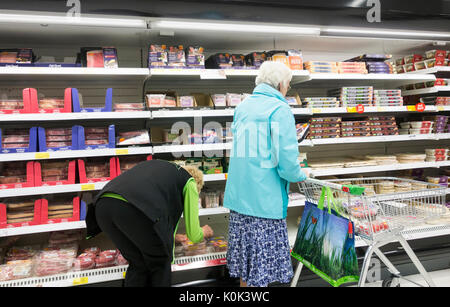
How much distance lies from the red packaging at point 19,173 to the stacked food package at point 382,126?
3557mm

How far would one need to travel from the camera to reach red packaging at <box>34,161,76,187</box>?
109 inches

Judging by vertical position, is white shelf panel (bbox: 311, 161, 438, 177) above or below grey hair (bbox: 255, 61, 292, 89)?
below

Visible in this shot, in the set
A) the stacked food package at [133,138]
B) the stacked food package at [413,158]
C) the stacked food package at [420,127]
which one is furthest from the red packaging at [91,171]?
the stacked food package at [420,127]

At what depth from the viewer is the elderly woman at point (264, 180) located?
2.14m

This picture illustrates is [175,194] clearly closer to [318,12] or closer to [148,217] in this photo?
[148,217]

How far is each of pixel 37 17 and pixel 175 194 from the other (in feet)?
6.06

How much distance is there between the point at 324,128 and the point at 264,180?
1.68m

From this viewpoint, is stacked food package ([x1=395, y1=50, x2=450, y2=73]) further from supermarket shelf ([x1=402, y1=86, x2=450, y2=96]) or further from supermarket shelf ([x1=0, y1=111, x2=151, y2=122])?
supermarket shelf ([x1=0, y1=111, x2=151, y2=122])

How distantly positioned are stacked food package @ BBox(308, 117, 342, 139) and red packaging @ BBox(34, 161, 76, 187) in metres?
2.40

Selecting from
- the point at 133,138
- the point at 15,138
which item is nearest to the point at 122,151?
the point at 133,138

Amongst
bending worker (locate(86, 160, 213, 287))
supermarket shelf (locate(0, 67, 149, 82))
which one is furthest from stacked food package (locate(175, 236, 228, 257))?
supermarket shelf (locate(0, 67, 149, 82))

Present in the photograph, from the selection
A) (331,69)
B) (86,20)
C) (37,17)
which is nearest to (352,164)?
(331,69)

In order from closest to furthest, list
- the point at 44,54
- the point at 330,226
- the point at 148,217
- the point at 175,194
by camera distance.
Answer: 1. the point at 148,217
2. the point at 175,194
3. the point at 330,226
4. the point at 44,54

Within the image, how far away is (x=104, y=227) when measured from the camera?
1943 millimetres
